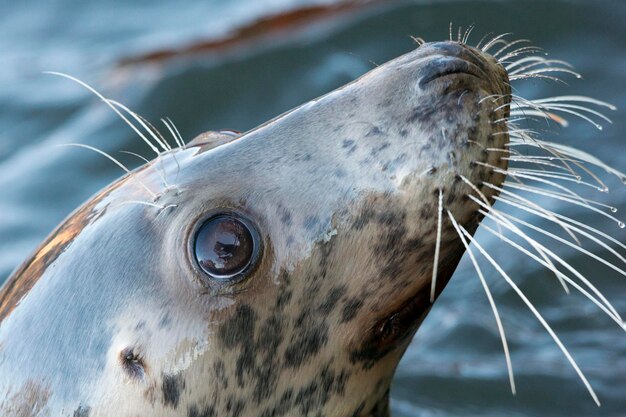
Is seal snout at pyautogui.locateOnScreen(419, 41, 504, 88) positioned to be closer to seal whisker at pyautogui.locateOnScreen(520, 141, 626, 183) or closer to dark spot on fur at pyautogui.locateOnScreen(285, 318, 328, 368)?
seal whisker at pyautogui.locateOnScreen(520, 141, 626, 183)

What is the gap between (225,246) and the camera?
2.54 m

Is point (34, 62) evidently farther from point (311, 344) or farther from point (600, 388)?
point (311, 344)

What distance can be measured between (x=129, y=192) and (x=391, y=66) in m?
0.65

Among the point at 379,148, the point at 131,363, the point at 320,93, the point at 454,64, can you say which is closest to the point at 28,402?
the point at 131,363

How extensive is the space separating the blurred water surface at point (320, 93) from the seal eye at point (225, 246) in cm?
211

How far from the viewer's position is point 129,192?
276cm

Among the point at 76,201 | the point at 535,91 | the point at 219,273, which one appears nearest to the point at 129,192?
the point at 219,273

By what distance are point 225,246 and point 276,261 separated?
12 centimetres

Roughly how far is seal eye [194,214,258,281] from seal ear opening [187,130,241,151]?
0.24 metres

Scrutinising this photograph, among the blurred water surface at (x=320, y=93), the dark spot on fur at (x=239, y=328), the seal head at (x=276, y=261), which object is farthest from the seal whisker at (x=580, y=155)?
the blurred water surface at (x=320, y=93)

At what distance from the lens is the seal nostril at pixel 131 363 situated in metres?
2.59

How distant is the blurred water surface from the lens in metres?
4.62

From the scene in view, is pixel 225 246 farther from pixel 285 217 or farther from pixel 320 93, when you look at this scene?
pixel 320 93

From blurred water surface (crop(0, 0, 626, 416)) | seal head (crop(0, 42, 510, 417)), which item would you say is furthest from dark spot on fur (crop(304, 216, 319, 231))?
blurred water surface (crop(0, 0, 626, 416))
